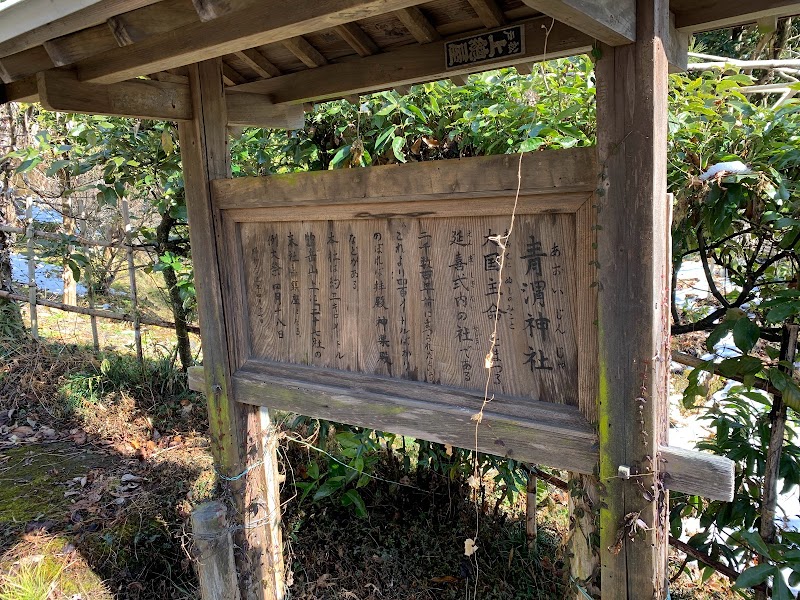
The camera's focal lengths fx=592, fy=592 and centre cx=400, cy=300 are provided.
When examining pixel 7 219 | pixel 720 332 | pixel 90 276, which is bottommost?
pixel 720 332

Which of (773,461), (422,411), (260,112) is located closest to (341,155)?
(260,112)

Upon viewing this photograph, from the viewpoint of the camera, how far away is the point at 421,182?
2.17 metres

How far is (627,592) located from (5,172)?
7186 millimetres

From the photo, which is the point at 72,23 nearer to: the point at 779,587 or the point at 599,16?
the point at 599,16

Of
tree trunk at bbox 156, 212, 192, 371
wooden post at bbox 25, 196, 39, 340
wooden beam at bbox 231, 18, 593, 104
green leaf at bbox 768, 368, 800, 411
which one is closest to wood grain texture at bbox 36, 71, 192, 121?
wooden beam at bbox 231, 18, 593, 104

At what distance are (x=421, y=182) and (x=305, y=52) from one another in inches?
46.7

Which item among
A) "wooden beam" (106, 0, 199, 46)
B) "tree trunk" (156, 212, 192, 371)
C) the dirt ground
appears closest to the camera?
"wooden beam" (106, 0, 199, 46)

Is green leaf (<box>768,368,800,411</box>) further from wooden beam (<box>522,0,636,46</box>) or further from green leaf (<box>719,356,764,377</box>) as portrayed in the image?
wooden beam (<box>522,0,636,46</box>)

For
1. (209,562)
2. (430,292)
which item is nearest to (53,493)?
(209,562)

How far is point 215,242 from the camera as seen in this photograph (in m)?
2.90

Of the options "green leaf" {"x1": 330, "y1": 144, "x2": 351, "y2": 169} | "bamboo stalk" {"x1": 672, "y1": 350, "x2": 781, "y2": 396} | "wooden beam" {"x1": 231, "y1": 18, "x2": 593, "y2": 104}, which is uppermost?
"wooden beam" {"x1": 231, "y1": 18, "x2": 593, "y2": 104}

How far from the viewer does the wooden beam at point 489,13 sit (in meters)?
2.23

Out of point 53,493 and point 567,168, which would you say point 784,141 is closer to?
point 567,168

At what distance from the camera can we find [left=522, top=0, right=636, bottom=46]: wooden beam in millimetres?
1421
